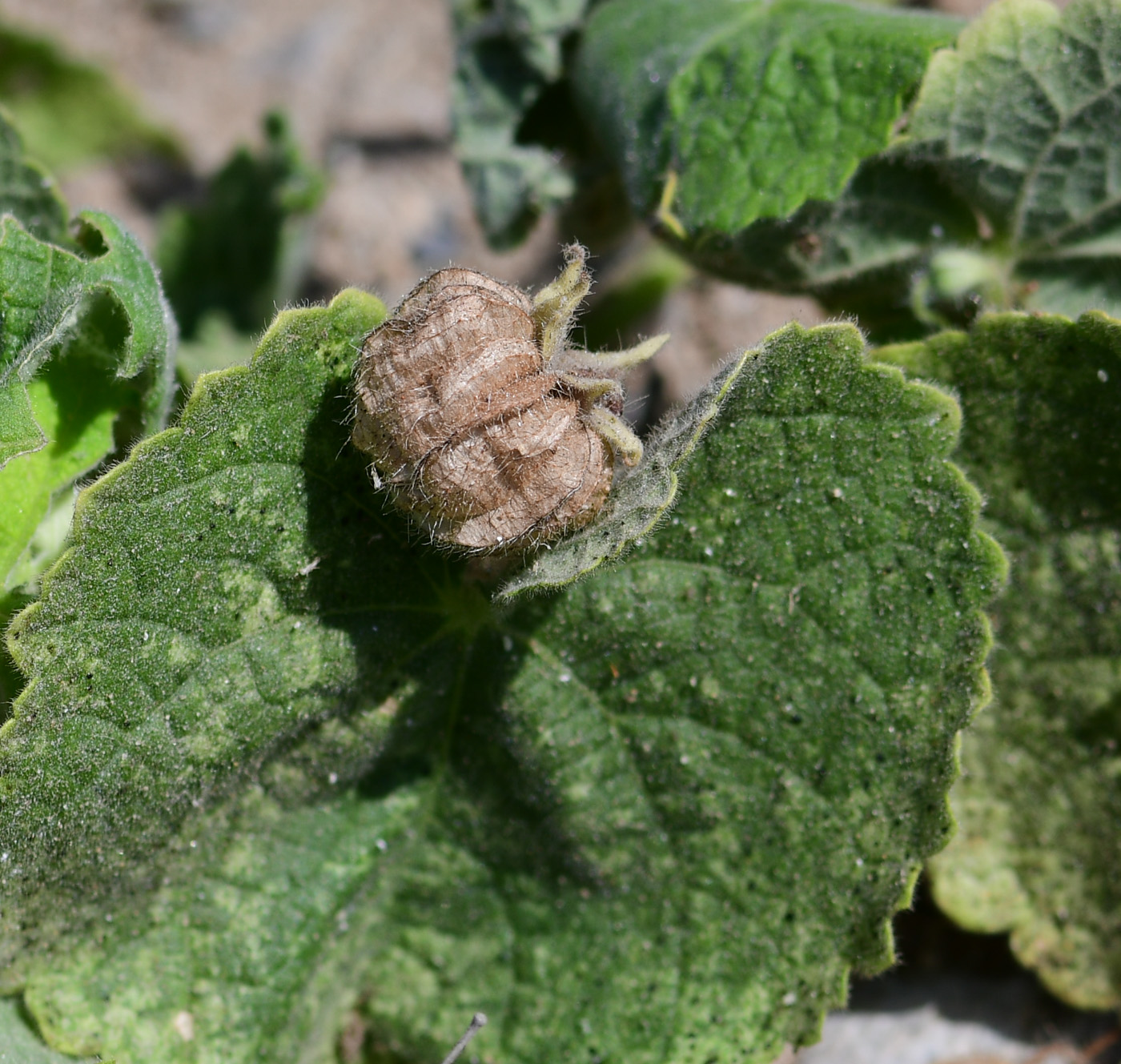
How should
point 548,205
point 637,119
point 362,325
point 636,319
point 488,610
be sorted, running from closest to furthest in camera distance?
point 362,325
point 488,610
point 637,119
point 548,205
point 636,319

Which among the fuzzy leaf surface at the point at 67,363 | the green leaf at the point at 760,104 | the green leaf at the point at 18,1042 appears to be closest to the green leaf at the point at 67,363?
the fuzzy leaf surface at the point at 67,363

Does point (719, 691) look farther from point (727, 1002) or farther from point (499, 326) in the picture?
point (499, 326)

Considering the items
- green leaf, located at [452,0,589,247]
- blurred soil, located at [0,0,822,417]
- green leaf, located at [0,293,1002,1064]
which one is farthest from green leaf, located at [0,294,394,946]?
blurred soil, located at [0,0,822,417]

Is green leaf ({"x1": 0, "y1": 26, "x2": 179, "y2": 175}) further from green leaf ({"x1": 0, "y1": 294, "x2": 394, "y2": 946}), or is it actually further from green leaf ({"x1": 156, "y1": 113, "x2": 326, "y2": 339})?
green leaf ({"x1": 0, "y1": 294, "x2": 394, "y2": 946})

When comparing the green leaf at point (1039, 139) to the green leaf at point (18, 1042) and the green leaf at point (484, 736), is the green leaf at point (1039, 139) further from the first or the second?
the green leaf at point (18, 1042)

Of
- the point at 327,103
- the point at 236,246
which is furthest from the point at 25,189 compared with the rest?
the point at 327,103

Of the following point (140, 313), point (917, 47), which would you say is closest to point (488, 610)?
point (140, 313)

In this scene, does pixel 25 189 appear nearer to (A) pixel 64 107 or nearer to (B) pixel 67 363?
(B) pixel 67 363
